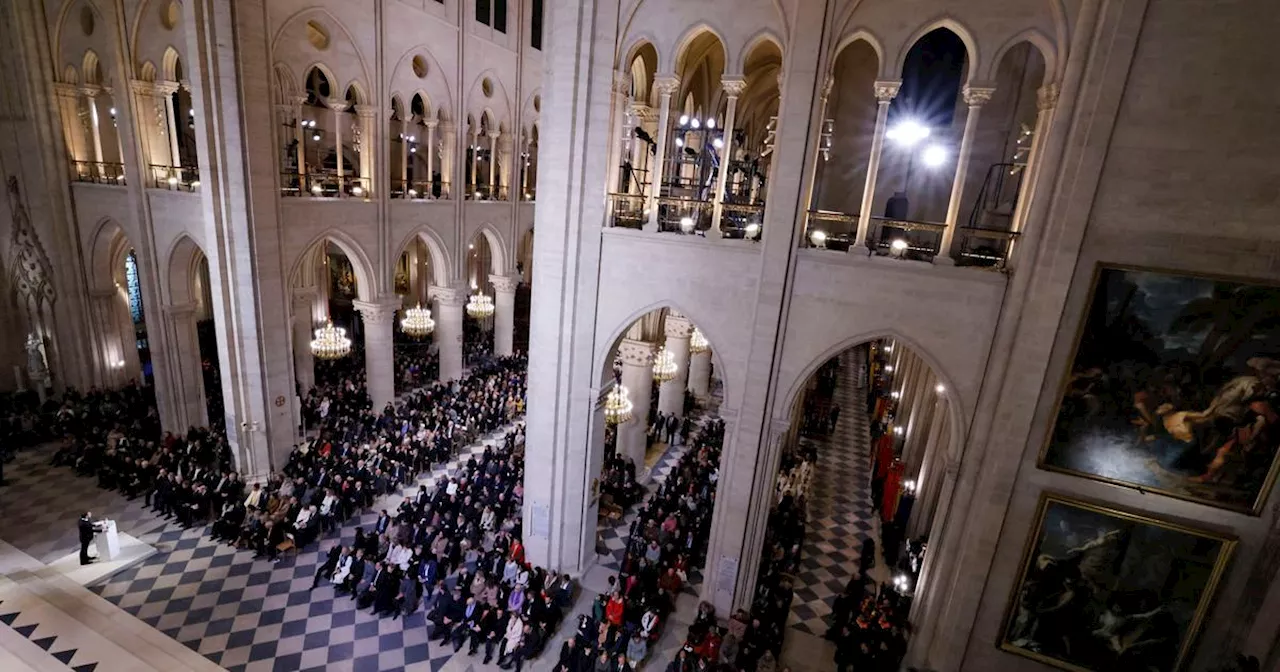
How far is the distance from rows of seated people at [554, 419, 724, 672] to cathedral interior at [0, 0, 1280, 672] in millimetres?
76

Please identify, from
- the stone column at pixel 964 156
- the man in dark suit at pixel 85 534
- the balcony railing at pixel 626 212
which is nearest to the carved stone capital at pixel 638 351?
A: the balcony railing at pixel 626 212

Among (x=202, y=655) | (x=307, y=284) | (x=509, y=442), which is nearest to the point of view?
(x=202, y=655)

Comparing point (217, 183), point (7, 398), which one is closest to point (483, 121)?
point (217, 183)

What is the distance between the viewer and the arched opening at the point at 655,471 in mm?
10750

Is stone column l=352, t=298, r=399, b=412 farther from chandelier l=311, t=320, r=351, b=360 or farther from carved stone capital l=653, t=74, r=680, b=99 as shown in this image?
carved stone capital l=653, t=74, r=680, b=99

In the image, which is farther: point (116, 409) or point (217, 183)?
point (116, 409)

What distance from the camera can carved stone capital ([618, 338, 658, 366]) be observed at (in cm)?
1455

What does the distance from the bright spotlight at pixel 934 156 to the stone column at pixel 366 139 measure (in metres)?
13.5

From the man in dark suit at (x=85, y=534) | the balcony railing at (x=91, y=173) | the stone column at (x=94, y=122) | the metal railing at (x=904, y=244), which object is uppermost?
the stone column at (x=94, y=122)

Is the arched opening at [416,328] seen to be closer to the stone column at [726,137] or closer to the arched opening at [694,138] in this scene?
the arched opening at [694,138]

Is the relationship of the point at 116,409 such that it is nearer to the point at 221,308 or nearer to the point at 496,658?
the point at 221,308

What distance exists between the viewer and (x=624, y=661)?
8281 millimetres

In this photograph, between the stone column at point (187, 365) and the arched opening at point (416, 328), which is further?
the arched opening at point (416, 328)

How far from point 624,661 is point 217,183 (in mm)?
12580
